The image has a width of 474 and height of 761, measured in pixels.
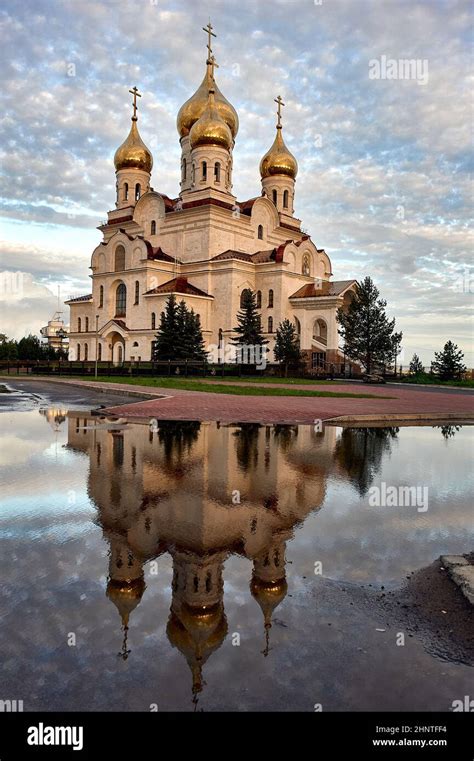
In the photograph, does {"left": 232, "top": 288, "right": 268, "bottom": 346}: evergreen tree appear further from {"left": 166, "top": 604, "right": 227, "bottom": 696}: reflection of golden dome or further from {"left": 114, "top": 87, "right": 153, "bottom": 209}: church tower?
{"left": 166, "top": 604, "right": 227, "bottom": 696}: reflection of golden dome

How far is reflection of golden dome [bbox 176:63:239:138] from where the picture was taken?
5278cm

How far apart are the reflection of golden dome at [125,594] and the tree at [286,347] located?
1525 inches

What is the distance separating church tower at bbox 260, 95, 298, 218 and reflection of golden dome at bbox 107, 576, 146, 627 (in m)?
57.4

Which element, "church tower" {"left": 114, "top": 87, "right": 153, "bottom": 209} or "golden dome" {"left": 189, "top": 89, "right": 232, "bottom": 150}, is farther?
"church tower" {"left": 114, "top": 87, "right": 153, "bottom": 209}

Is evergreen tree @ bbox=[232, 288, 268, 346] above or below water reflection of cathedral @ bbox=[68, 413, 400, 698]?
above

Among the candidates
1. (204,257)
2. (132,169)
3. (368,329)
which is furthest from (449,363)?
(132,169)

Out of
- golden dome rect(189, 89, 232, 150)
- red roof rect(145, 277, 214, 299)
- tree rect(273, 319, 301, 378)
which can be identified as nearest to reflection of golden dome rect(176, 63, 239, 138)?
golden dome rect(189, 89, 232, 150)

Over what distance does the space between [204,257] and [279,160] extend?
618 inches

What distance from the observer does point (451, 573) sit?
168 inches

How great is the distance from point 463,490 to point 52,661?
583 centimetres

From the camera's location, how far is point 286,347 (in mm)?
43781

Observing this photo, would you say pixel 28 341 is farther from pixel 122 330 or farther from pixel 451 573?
pixel 451 573

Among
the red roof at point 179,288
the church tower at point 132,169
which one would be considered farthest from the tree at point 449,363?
the church tower at point 132,169

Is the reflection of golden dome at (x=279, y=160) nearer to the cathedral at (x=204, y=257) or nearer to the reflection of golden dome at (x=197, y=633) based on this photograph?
the cathedral at (x=204, y=257)
